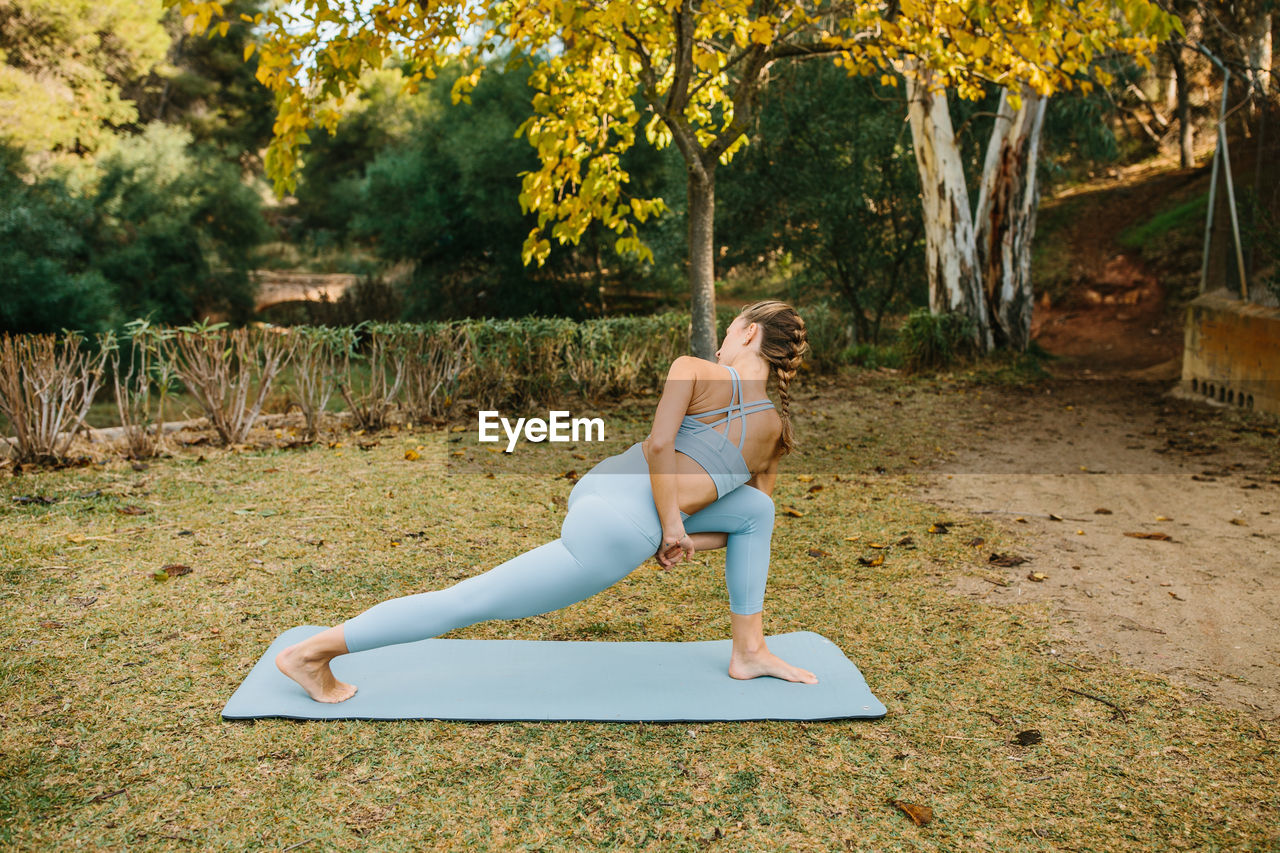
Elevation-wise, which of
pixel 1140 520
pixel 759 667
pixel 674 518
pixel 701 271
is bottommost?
pixel 1140 520

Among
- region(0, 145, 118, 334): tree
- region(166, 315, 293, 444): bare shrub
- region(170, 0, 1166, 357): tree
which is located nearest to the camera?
region(170, 0, 1166, 357): tree

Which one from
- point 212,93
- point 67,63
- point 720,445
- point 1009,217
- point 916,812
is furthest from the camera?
point 212,93

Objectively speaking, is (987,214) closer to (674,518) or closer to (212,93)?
(674,518)

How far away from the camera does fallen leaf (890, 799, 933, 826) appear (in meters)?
2.48

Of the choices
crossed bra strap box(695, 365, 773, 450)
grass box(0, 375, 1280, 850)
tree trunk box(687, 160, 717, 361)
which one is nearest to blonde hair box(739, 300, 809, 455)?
crossed bra strap box(695, 365, 773, 450)

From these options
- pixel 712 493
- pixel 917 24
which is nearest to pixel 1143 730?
pixel 712 493

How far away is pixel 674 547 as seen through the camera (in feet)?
9.77

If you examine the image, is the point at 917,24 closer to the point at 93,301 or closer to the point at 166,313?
the point at 93,301

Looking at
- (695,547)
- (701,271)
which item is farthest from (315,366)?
(695,547)

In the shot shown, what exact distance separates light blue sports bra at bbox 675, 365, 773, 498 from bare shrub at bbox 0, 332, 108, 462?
5.07 metres

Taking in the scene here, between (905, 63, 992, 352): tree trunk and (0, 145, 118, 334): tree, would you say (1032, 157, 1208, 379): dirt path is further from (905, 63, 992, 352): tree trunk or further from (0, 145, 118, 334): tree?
(0, 145, 118, 334): tree

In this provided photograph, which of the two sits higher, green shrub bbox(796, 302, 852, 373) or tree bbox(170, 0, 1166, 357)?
tree bbox(170, 0, 1166, 357)

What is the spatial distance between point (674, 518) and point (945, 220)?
36.8 feet

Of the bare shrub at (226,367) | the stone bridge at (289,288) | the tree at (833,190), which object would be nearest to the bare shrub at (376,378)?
the bare shrub at (226,367)
